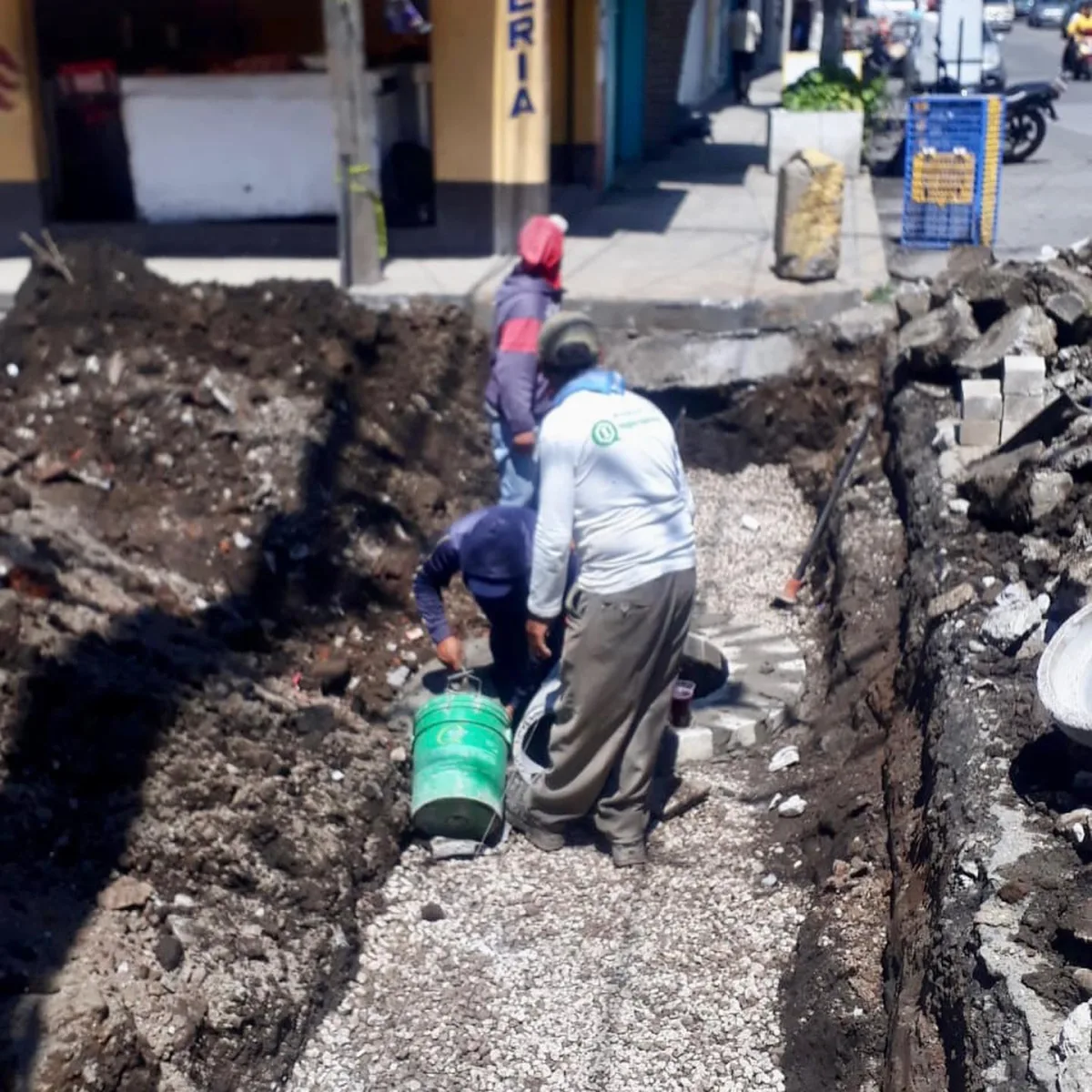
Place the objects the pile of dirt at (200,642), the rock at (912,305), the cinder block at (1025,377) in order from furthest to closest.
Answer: the rock at (912,305)
the cinder block at (1025,377)
the pile of dirt at (200,642)

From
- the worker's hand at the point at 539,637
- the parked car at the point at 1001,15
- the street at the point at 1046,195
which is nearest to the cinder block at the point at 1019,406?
the worker's hand at the point at 539,637

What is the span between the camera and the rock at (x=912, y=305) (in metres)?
9.11

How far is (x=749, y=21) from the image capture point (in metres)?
26.5

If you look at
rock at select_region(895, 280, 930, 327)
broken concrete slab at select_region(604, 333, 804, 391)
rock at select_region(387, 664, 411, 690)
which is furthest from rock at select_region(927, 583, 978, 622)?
broken concrete slab at select_region(604, 333, 804, 391)

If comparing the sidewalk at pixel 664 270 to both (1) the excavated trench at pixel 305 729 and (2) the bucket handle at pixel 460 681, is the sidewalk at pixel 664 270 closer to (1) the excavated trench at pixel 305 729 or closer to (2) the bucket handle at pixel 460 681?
(1) the excavated trench at pixel 305 729

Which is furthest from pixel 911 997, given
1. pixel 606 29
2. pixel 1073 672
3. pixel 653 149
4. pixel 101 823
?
pixel 653 149

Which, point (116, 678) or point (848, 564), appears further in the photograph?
point (848, 564)

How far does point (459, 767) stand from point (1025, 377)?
357 cm

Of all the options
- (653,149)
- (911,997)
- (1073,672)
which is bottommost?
(653,149)

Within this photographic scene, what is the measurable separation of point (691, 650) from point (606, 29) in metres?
10.5

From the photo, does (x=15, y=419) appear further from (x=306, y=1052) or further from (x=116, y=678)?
(x=306, y=1052)

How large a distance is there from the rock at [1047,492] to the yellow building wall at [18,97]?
8.82 m

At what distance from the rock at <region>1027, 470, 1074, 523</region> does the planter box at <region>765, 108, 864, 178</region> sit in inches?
444

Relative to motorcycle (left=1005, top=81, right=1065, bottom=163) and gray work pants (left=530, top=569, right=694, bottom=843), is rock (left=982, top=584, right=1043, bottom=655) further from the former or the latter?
motorcycle (left=1005, top=81, right=1065, bottom=163)
